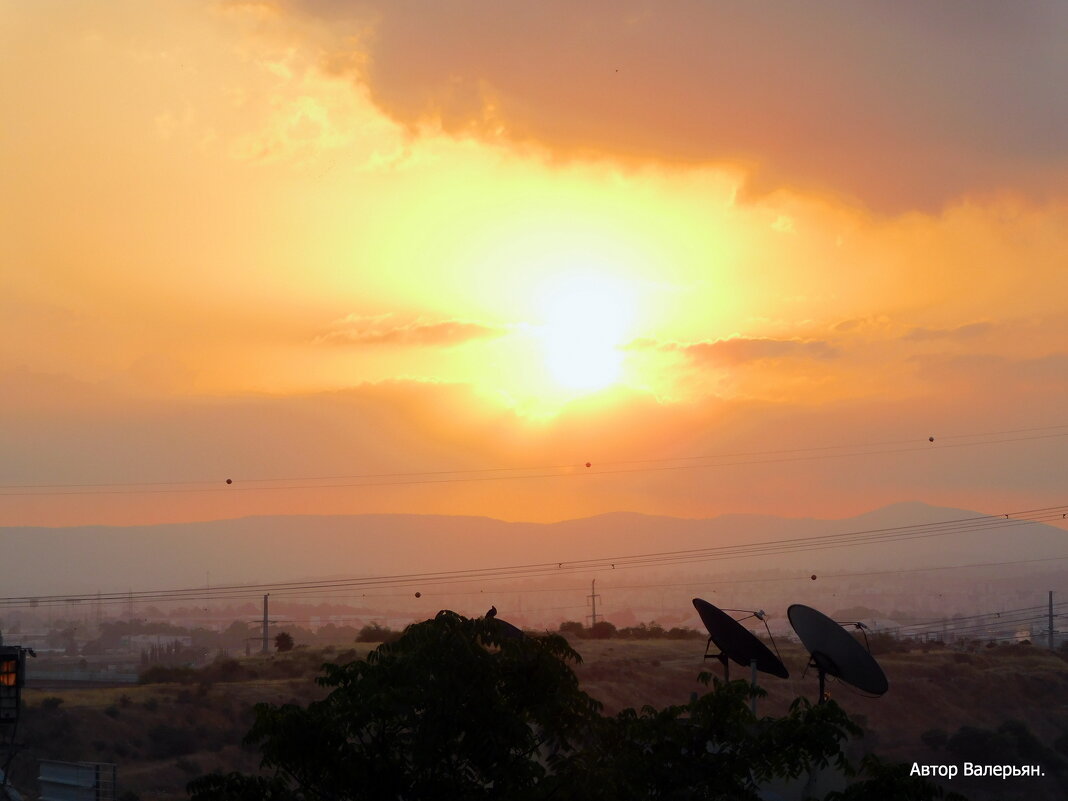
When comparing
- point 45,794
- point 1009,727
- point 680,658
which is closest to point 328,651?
point 680,658

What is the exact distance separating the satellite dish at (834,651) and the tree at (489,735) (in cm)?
1633

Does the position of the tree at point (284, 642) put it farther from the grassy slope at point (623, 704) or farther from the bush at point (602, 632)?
the bush at point (602, 632)

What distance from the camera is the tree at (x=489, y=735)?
69.3 ft

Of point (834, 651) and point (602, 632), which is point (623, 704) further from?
point (602, 632)

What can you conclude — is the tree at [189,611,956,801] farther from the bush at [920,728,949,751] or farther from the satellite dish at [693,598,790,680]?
the bush at [920,728,949,751]

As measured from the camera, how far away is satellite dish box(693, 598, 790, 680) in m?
39.4

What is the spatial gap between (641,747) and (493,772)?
115 inches

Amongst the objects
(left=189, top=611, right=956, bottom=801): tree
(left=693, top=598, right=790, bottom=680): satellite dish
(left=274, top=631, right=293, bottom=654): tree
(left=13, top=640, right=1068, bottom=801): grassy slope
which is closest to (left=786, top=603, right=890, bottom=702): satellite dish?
(left=693, top=598, right=790, bottom=680): satellite dish

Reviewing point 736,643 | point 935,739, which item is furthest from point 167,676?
point 736,643

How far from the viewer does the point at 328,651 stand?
12769 cm

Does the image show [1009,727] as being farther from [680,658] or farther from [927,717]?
[680,658]

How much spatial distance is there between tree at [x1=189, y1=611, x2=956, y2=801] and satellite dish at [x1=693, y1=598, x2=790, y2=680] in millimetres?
17437

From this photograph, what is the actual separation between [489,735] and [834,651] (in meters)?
20.5

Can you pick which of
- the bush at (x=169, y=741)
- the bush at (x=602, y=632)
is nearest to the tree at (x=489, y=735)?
the bush at (x=169, y=741)
